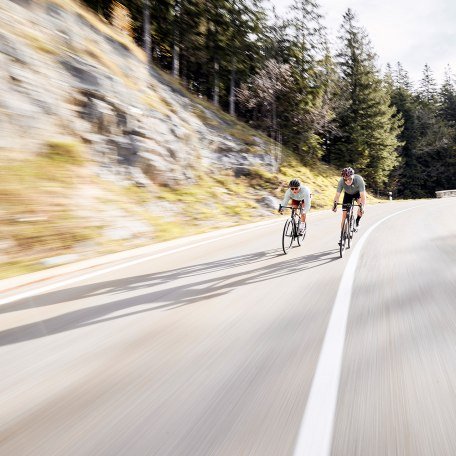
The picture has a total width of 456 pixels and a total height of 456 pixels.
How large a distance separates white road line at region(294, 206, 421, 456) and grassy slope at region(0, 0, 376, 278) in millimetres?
5732

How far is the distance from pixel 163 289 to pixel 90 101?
1180 centimetres

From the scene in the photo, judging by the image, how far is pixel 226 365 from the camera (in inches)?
125

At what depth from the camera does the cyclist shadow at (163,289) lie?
425 cm

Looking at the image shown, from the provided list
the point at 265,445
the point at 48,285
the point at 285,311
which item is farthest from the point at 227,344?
the point at 48,285

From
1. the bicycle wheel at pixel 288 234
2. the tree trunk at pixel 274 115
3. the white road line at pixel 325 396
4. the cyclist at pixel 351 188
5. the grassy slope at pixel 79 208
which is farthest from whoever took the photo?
the tree trunk at pixel 274 115

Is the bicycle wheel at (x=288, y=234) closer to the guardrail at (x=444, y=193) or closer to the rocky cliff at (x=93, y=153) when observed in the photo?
the rocky cliff at (x=93, y=153)

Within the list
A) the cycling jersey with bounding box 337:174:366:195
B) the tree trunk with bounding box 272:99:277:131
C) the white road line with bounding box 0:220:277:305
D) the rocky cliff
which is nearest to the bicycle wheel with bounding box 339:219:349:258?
the cycling jersey with bounding box 337:174:366:195

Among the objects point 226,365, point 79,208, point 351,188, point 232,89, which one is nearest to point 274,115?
point 232,89

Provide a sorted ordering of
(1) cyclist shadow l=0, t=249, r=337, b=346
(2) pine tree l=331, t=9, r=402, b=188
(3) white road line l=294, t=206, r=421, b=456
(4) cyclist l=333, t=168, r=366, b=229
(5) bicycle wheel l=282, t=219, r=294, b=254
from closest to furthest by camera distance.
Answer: (3) white road line l=294, t=206, r=421, b=456 < (1) cyclist shadow l=0, t=249, r=337, b=346 < (4) cyclist l=333, t=168, r=366, b=229 < (5) bicycle wheel l=282, t=219, r=294, b=254 < (2) pine tree l=331, t=9, r=402, b=188

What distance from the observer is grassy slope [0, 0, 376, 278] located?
7996 millimetres

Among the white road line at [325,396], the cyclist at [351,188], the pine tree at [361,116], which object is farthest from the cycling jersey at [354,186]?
the pine tree at [361,116]

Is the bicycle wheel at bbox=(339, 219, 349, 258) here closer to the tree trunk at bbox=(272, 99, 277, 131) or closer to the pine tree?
the tree trunk at bbox=(272, 99, 277, 131)

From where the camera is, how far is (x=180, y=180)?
17.5m

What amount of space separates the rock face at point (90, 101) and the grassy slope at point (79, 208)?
709 millimetres
